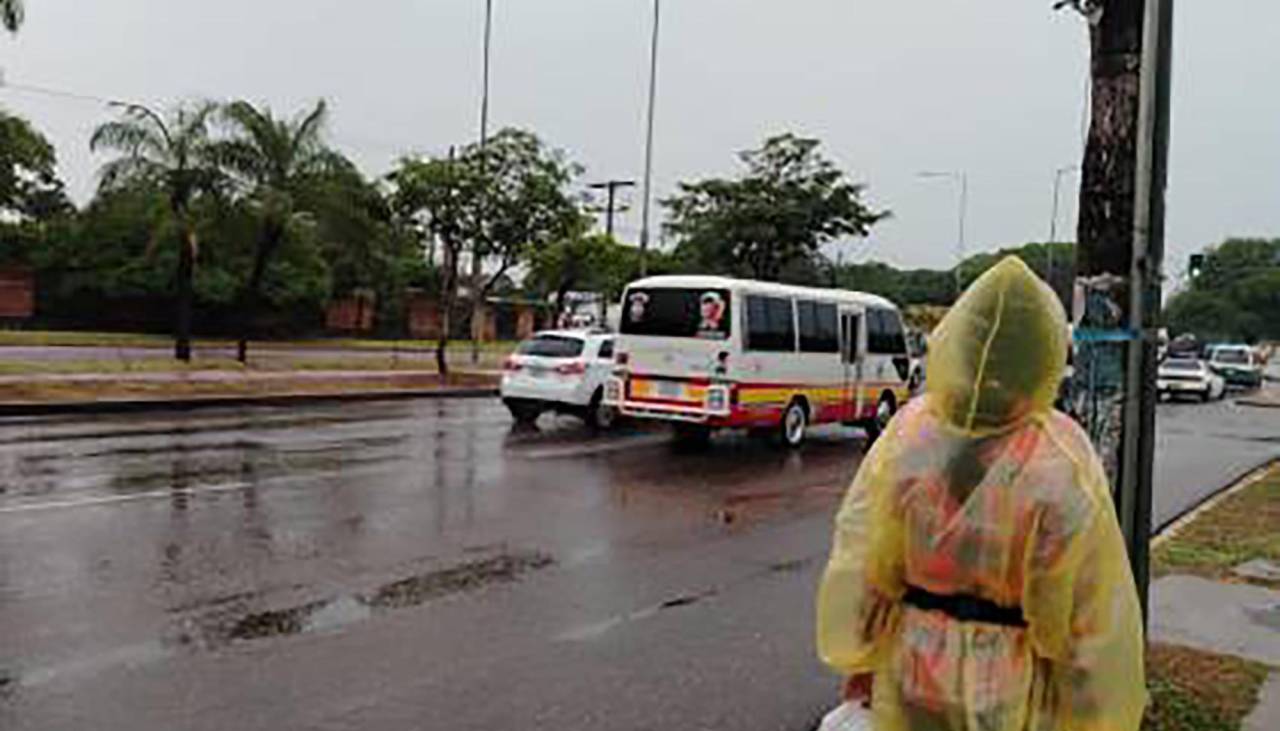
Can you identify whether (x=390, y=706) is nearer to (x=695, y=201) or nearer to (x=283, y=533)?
(x=283, y=533)

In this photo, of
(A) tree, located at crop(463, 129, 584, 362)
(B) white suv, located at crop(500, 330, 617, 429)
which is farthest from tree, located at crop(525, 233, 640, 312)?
(B) white suv, located at crop(500, 330, 617, 429)

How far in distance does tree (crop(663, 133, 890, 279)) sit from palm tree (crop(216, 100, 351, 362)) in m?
14.5

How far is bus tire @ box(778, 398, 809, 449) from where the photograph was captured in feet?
58.9

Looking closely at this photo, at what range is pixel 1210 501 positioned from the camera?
46.8 feet

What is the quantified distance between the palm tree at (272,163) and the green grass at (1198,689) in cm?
2483

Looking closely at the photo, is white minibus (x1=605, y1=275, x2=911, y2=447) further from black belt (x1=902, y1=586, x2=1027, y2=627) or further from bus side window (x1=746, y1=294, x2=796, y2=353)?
black belt (x1=902, y1=586, x2=1027, y2=627)

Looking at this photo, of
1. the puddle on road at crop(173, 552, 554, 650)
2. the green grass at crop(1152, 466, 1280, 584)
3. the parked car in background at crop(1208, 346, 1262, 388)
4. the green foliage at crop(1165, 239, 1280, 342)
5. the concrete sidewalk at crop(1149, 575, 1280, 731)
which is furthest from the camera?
the green foliage at crop(1165, 239, 1280, 342)

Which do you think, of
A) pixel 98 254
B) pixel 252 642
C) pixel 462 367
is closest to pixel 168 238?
pixel 98 254

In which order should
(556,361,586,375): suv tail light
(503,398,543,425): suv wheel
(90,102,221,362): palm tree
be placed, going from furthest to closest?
(90,102,221,362): palm tree, (503,398,543,425): suv wheel, (556,361,586,375): suv tail light

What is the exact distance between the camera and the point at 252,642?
21.7 feet

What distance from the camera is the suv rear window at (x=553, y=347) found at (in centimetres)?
1972

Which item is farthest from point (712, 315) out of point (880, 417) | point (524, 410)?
point (524, 410)

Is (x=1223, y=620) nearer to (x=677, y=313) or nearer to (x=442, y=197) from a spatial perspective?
(x=677, y=313)

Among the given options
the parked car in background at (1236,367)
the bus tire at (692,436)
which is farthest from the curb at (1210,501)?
the parked car in background at (1236,367)
